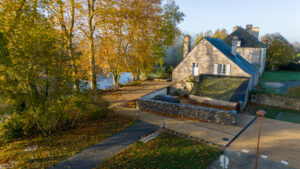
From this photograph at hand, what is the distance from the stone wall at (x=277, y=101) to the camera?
755 inches

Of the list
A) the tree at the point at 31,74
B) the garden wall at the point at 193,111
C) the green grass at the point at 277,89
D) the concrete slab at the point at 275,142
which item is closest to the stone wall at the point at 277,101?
the green grass at the point at 277,89

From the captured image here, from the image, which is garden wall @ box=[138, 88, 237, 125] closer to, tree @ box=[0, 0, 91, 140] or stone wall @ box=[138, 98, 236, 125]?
stone wall @ box=[138, 98, 236, 125]

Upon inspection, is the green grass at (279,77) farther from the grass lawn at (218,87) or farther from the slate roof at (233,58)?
the grass lawn at (218,87)

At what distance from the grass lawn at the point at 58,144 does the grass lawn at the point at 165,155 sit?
247 cm

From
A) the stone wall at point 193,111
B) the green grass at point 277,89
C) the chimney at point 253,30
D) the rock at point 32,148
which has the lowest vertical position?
the rock at point 32,148

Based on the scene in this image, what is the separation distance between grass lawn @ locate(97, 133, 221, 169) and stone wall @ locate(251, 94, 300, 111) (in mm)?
13194

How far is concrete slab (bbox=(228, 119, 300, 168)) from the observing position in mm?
10078

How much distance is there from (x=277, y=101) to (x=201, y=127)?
11.8 m

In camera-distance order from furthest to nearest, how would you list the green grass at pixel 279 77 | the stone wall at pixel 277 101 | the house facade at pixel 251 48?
the house facade at pixel 251 48 → the green grass at pixel 279 77 → the stone wall at pixel 277 101

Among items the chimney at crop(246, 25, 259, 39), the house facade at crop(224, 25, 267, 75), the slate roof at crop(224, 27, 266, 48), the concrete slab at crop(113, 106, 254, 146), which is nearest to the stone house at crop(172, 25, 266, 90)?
the concrete slab at crop(113, 106, 254, 146)

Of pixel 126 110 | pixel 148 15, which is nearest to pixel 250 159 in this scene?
pixel 126 110

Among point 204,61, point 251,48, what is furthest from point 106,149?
point 251,48

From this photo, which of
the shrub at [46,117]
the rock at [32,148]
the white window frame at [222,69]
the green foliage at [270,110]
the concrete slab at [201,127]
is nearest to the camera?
the rock at [32,148]

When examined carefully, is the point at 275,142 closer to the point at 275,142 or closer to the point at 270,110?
the point at 275,142
